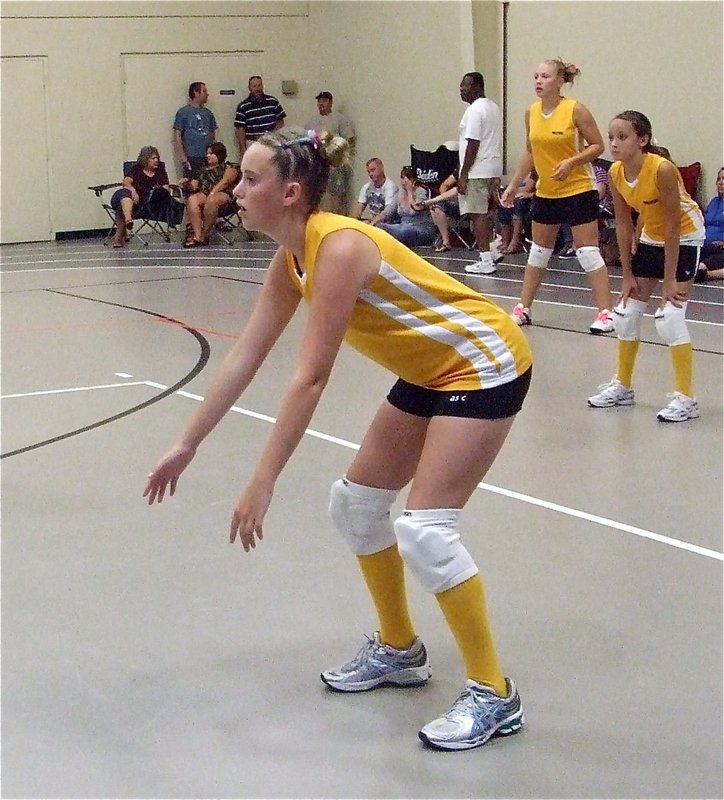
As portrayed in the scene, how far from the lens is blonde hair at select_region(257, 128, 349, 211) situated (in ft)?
8.69

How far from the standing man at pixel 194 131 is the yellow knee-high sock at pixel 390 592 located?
1285 cm

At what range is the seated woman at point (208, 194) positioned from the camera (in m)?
14.2

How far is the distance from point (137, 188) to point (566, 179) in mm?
8076

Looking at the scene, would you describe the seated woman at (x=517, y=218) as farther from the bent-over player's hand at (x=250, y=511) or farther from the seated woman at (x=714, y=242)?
the bent-over player's hand at (x=250, y=511)

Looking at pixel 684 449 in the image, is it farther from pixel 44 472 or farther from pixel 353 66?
pixel 353 66

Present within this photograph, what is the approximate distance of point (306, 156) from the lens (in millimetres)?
2670

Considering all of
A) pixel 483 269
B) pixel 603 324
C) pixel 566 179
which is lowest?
pixel 603 324

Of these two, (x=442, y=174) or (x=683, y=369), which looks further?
(x=442, y=174)

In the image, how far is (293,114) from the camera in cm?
1661

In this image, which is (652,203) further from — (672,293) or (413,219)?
(413,219)

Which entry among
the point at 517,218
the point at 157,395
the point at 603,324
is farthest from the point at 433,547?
the point at 517,218

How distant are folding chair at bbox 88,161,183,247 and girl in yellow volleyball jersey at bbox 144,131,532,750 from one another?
11.9 m

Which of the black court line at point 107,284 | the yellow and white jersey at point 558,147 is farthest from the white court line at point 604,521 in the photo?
the black court line at point 107,284

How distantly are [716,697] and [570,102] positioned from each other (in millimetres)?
5342
